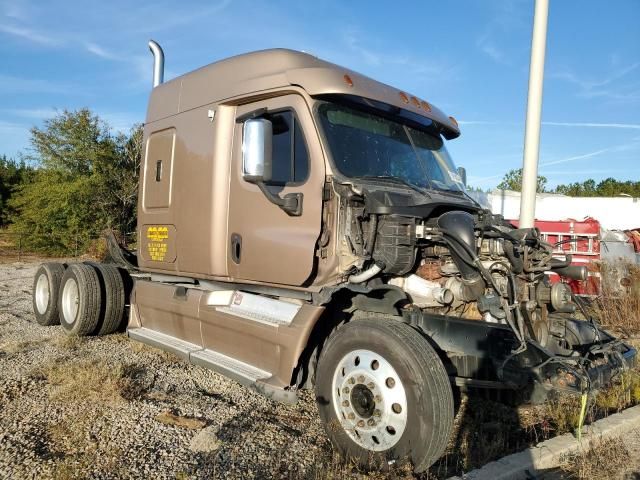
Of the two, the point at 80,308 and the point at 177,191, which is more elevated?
the point at 177,191

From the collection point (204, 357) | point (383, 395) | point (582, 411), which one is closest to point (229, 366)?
point (204, 357)

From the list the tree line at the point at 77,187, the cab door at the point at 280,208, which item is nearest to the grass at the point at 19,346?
the cab door at the point at 280,208

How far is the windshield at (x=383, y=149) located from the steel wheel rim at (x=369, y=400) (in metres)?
1.52

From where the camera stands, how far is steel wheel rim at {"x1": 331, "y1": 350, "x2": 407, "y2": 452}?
3520 mm

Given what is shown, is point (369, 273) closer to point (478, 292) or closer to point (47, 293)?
point (478, 292)

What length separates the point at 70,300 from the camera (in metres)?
7.50

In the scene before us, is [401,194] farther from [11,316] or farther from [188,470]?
[11,316]

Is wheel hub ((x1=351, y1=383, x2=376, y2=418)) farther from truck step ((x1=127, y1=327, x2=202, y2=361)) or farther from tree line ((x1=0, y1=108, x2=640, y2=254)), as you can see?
tree line ((x1=0, y1=108, x2=640, y2=254))

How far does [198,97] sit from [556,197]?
75.6ft

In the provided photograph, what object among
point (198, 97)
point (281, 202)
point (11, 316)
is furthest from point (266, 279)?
point (11, 316)

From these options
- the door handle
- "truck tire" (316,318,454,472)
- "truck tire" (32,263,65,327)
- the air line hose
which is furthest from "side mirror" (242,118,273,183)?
"truck tire" (32,263,65,327)

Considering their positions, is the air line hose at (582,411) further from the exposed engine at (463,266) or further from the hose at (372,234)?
the hose at (372,234)

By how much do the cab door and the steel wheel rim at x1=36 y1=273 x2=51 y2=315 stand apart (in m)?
4.21

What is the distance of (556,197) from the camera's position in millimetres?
25078
